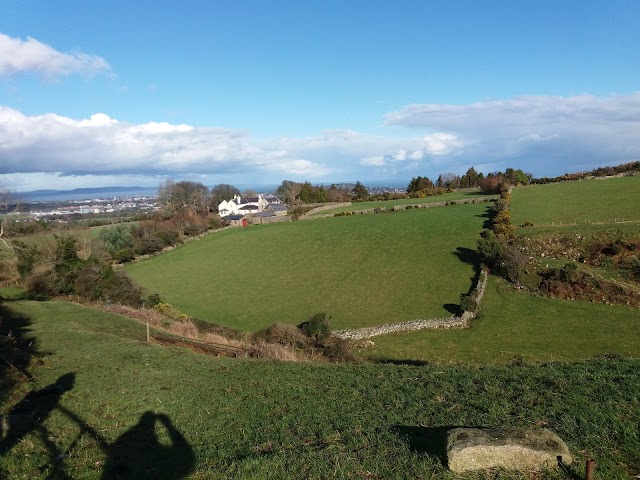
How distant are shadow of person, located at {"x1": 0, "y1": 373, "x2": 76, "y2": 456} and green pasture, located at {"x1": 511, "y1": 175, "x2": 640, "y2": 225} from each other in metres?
Answer: 42.5

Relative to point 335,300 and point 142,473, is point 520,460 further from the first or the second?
point 335,300

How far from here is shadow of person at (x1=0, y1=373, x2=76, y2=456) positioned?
8188mm

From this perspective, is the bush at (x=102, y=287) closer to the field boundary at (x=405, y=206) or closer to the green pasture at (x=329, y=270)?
the green pasture at (x=329, y=270)

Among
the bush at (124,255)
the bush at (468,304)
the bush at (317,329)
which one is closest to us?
the bush at (317,329)

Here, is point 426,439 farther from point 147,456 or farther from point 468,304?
point 468,304

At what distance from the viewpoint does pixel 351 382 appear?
11594mm

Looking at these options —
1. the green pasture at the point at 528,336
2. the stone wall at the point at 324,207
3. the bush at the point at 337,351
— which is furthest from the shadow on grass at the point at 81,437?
the stone wall at the point at 324,207

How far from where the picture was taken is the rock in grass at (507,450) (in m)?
5.52

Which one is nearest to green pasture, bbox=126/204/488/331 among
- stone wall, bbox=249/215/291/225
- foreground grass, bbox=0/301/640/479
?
stone wall, bbox=249/215/291/225

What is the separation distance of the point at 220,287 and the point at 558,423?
3536cm

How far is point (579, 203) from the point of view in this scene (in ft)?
164

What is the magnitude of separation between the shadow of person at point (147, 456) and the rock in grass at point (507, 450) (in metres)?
4.31

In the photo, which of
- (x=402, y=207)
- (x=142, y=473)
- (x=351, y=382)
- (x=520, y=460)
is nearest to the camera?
(x=520, y=460)

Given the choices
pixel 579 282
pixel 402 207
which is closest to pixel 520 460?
pixel 579 282
